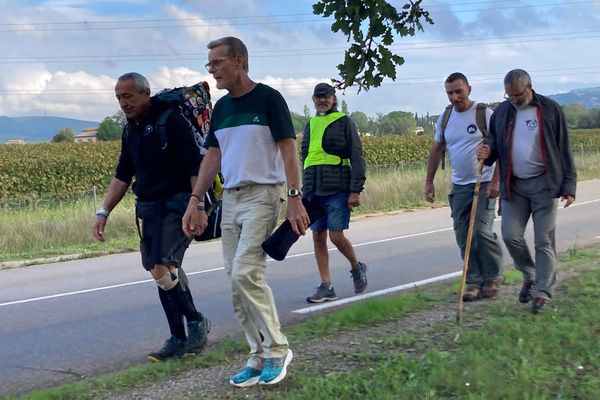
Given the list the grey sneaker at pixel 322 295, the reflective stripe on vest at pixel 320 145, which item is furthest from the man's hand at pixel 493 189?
the grey sneaker at pixel 322 295

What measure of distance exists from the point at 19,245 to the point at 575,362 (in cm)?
1095

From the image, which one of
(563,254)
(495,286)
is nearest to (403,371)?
(495,286)

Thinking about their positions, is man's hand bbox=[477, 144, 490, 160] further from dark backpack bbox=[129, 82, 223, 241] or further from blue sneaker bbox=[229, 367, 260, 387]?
blue sneaker bbox=[229, 367, 260, 387]

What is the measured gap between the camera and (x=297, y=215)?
15.1ft

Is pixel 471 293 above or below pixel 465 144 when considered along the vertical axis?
below

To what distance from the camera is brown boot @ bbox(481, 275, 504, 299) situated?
6.97 metres

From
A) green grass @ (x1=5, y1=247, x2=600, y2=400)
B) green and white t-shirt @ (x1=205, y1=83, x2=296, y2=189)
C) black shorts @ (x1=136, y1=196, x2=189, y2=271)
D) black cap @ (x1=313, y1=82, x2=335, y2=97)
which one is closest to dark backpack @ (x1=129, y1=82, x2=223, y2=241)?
black shorts @ (x1=136, y1=196, x2=189, y2=271)

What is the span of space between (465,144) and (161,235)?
3.01 metres

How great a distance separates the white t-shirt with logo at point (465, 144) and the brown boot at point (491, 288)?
0.87 metres

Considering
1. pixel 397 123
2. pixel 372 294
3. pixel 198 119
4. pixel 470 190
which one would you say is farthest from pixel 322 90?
pixel 397 123

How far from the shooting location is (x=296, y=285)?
8961 mm

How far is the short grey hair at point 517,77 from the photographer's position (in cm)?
623

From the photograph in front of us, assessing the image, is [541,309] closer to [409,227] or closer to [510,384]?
[510,384]

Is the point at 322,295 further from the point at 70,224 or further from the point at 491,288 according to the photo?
the point at 70,224
